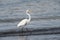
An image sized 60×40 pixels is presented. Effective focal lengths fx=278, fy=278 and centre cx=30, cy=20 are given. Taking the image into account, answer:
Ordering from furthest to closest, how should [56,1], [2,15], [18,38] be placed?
[56,1]
[2,15]
[18,38]

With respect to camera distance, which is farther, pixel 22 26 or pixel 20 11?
pixel 20 11

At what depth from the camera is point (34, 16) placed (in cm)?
1077

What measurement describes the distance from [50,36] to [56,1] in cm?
786

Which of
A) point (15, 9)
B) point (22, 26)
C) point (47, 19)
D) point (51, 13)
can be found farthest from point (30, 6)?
point (22, 26)

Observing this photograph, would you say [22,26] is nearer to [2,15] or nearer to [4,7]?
[2,15]

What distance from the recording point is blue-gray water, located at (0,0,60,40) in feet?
27.7

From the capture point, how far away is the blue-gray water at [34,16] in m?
8.45

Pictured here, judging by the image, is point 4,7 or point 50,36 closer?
point 50,36

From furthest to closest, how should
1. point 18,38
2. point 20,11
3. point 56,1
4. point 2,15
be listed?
point 56,1 < point 20,11 < point 2,15 < point 18,38

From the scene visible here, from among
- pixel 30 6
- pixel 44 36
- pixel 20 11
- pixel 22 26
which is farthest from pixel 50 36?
pixel 30 6

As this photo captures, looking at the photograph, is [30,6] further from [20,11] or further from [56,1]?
[56,1]

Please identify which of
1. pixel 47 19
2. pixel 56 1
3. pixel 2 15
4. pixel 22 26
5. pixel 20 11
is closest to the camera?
pixel 22 26

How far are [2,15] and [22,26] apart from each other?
3.72 meters

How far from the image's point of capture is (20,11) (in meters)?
12.0
